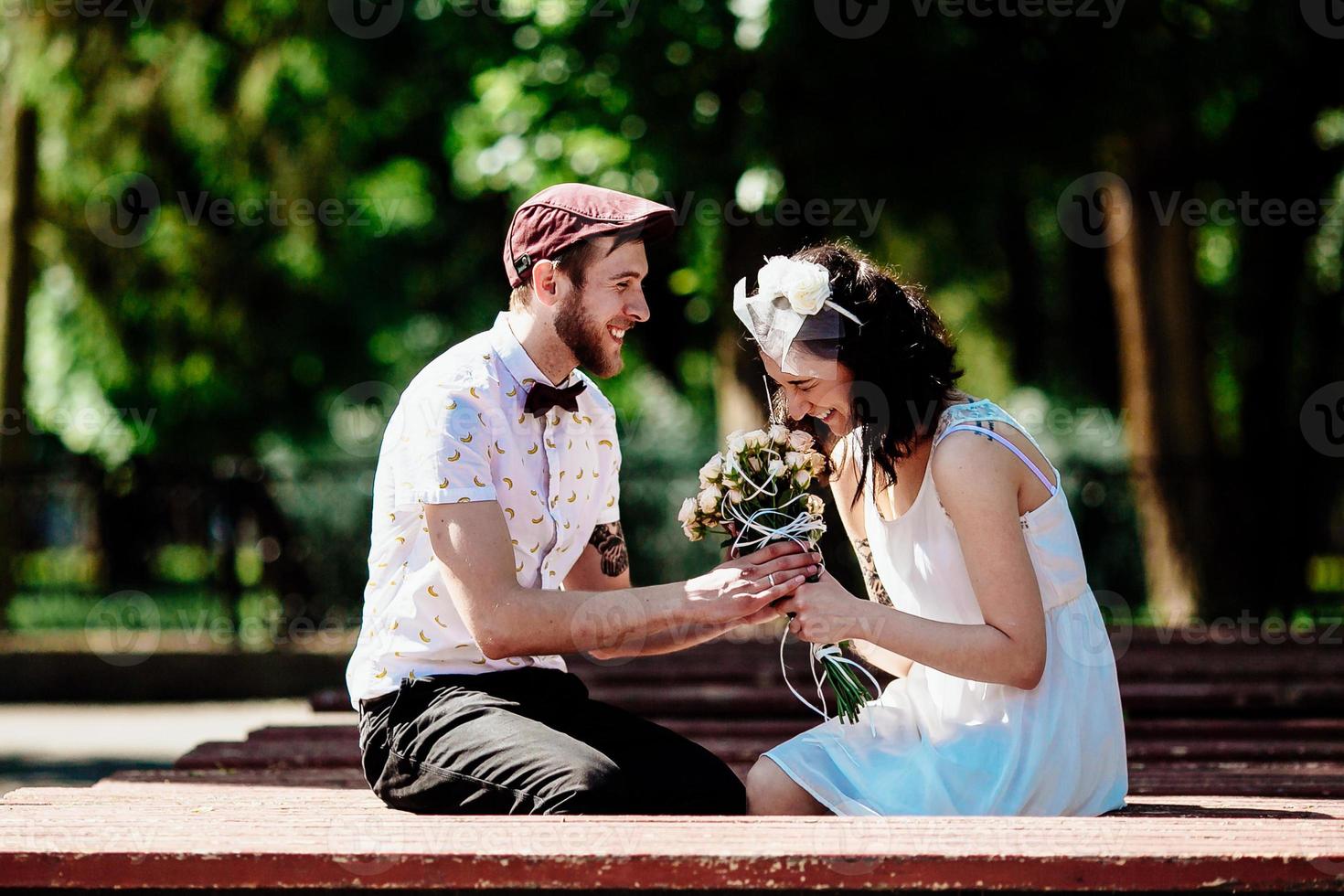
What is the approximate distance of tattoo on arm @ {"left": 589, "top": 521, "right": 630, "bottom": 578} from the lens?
3.89 m

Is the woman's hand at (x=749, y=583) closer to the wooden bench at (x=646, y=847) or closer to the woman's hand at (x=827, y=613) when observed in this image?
the woman's hand at (x=827, y=613)

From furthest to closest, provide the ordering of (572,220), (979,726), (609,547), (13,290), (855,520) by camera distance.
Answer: (13,290) < (609,547) < (855,520) < (572,220) < (979,726)

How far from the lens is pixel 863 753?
328 cm

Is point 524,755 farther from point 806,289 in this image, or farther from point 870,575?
point 806,289

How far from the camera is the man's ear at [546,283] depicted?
11.5 ft

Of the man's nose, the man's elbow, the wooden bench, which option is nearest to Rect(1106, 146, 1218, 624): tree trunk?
the wooden bench

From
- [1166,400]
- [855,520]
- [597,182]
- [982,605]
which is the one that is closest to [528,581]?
[855,520]

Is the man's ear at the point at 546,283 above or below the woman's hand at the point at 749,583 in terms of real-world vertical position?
above

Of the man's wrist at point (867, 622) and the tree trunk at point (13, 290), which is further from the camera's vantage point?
the tree trunk at point (13, 290)

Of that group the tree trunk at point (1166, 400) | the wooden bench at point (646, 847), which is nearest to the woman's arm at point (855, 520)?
the wooden bench at point (646, 847)

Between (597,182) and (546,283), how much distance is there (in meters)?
5.55

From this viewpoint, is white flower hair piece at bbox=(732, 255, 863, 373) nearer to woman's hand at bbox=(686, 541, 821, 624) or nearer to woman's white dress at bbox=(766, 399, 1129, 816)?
woman's white dress at bbox=(766, 399, 1129, 816)

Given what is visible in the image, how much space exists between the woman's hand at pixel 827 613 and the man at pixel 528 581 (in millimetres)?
45

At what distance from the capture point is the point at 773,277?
3396 millimetres
